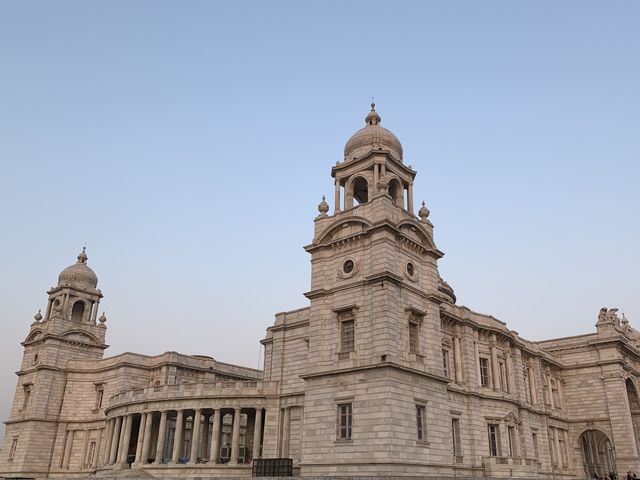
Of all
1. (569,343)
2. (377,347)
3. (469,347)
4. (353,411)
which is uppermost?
(569,343)

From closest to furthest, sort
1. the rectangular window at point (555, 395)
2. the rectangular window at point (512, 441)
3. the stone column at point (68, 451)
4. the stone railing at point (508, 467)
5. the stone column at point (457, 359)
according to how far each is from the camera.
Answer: the stone railing at point (508, 467), the stone column at point (457, 359), the rectangular window at point (512, 441), the rectangular window at point (555, 395), the stone column at point (68, 451)

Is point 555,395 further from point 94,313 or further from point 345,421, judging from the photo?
point 94,313

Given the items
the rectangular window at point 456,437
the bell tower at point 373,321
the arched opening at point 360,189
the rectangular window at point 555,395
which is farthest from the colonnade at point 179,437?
the rectangular window at point 555,395

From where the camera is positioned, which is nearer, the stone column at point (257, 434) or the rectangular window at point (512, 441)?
the stone column at point (257, 434)

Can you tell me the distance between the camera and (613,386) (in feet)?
166

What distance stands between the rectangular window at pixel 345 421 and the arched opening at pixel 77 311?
144ft

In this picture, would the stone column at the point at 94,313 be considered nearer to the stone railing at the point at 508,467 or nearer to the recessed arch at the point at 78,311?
the recessed arch at the point at 78,311

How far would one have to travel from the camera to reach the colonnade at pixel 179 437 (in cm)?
4078

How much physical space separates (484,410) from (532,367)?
11.2m

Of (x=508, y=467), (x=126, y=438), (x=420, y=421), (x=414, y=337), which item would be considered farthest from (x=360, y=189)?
(x=126, y=438)

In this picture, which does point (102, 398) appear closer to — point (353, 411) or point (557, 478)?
point (353, 411)

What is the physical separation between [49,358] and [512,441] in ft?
150

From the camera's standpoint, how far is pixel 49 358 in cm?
5759

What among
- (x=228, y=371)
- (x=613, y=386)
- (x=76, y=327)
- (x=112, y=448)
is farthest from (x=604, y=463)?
(x=76, y=327)
